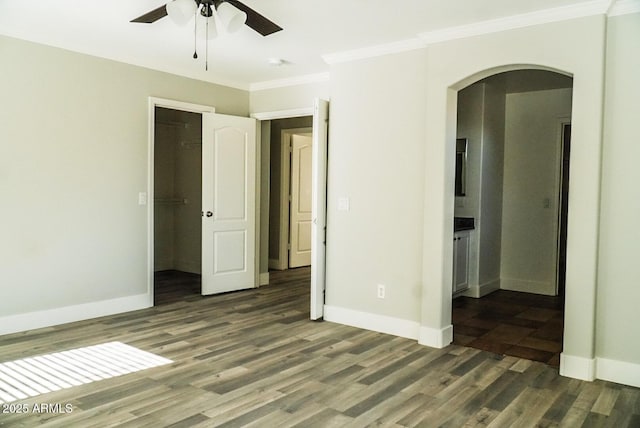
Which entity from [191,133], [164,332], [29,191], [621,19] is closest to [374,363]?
[164,332]

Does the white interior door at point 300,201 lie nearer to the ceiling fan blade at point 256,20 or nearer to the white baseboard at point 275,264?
the white baseboard at point 275,264

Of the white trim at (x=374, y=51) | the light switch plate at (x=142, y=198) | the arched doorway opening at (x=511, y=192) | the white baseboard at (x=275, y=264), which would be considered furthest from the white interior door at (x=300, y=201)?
the white trim at (x=374, y=51)

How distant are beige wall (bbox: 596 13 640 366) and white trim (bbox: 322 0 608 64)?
163 mm

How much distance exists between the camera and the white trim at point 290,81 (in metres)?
5.47

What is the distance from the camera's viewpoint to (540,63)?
354cm

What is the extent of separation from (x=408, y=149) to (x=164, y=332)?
268 centimetres

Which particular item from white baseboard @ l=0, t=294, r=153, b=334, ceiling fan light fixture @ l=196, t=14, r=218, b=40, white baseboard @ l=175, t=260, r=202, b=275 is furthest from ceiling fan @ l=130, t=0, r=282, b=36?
white baseboard @ l=175, t=260, r=202, b=275

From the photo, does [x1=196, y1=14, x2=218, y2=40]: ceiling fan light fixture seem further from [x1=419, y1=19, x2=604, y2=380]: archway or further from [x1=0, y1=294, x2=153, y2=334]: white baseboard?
[x1=0, y1=294, x2=153, y2=334]: white baseboard

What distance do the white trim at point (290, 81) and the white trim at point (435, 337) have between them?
2.91m

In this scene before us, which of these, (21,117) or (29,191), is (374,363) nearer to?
(29,191)

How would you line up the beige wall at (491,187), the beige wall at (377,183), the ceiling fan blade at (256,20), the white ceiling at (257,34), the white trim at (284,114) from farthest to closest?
1. the beige wall at (491,187)
2. the white trim at (284,114)
3. the beige wall at (377,183)
4. the white ceiling at (257,34)
5. the ceiling fan blade at (256,20)

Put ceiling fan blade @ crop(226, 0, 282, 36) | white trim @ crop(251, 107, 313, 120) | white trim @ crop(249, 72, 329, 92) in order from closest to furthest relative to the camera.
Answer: ceiling fan blade @ crop(226, 0, 282, 36) < white trim @ crop(249, 72, 329, 92) < white trim @ crop(251, 107, 313, 120)

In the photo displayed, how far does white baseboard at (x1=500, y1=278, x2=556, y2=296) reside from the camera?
6.20m

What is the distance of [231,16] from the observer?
3.01 meters
